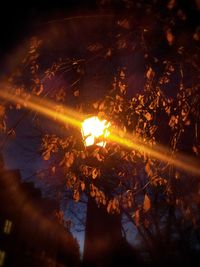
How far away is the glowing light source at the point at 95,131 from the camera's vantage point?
5879 mm

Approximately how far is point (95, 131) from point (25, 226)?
30247mm

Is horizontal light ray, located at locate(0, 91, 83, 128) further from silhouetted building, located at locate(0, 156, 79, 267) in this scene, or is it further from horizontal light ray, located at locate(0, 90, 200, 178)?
silhouetted building, located at locate(0, 156, 79, 267)

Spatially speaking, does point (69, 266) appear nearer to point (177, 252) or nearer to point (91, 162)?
point (177, 252)

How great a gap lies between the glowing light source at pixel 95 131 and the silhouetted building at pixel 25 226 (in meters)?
22.8

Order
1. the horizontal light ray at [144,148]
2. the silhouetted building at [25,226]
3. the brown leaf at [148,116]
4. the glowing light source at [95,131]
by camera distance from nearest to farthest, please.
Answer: the glowing light source at [95,131], the horizontal light ray at [144,148], the brown leaf at [148,116], the silhouetted building at [25,226]

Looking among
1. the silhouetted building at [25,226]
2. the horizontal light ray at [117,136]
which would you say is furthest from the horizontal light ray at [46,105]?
the silhouetted building at [25,226]

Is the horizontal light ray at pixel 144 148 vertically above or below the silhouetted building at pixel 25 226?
below

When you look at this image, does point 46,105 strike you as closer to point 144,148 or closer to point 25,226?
point 144,148

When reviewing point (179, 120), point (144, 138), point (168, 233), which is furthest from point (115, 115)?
point (168, 233)

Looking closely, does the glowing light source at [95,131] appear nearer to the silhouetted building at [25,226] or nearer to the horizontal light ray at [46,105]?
the horizontal light ray at [46,105]

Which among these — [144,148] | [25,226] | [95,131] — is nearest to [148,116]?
[144,148]

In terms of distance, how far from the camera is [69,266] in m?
45.5

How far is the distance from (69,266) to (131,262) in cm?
4185

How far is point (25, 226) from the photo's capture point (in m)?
33.8
